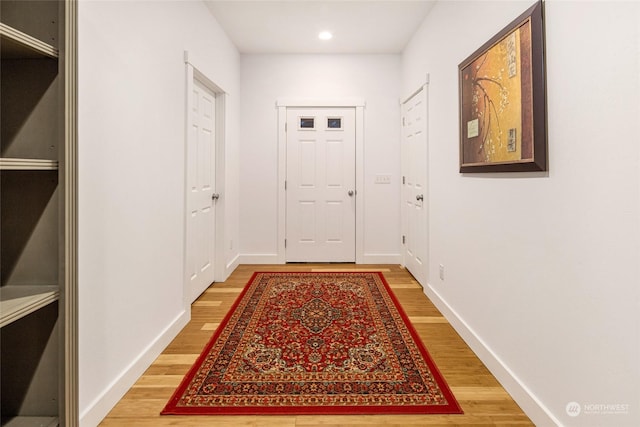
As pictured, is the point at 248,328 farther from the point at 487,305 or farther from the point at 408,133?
the point at 408,133

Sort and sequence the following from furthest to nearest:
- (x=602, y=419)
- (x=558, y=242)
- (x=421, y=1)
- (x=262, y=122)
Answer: (x=262, y=122) < (x=421, y=1) < (x=558, y=242) < (x=602, y=419)

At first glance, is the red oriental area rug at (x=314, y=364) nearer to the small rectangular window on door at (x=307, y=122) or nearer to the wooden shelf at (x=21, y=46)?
the wooden shelf at (x=21, y=46)

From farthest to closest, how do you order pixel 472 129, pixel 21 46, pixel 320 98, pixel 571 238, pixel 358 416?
pixel 320 98 → pixel 472 129 → pixel 358 416 → pixel 571 238 → pixel 21 46

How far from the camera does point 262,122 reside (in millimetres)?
4707

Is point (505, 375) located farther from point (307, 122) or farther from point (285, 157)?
point (307, 122)

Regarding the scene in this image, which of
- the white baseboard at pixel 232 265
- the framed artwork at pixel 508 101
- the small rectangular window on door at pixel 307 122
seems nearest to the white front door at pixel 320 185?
the small rectangular window on door at pixel 307 122

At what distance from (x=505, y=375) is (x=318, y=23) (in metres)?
3.44

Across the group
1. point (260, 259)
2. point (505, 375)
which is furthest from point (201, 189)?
point (505, 375)

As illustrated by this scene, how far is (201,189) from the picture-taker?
3.42 m

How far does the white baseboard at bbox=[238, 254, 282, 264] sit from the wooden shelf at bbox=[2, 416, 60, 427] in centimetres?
356

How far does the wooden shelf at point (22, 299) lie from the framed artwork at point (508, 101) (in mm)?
1918

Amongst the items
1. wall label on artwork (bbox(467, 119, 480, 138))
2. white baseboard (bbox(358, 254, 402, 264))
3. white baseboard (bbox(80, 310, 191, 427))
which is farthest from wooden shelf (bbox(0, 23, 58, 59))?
white baseboard (bbox(358, 254, 402, 264))

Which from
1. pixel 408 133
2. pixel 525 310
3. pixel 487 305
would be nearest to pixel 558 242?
pixel 525 310

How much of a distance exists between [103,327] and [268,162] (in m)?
3.26
